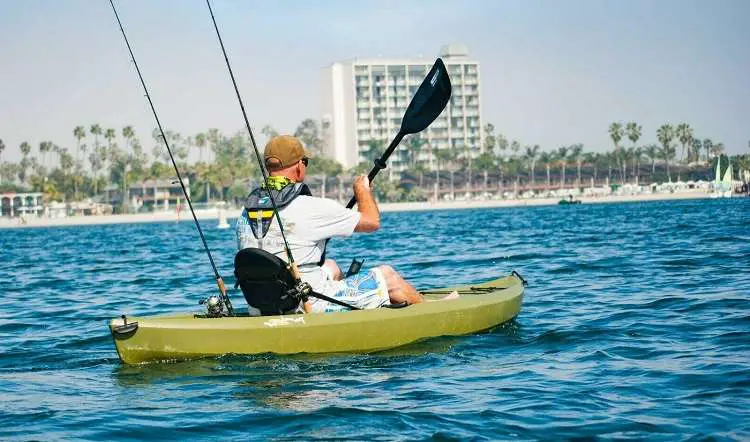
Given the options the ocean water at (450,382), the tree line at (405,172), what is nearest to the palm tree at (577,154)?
the tree line at (405,172)

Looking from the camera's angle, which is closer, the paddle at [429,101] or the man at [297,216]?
the man at [297,216]

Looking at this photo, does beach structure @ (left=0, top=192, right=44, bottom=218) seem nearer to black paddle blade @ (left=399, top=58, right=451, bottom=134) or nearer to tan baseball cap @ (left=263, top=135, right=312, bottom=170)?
black paddle blade @ (left=399, top=58, right=451, bottom=134)

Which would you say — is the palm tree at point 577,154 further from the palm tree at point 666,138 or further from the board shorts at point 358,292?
the board shorts at point 358,292

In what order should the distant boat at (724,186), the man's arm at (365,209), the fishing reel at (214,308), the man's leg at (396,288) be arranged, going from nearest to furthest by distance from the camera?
the man's arm at (365,209) → the fishing reel at (214,308) → the man's leg at (396,288) → the distant boat at (724,186)

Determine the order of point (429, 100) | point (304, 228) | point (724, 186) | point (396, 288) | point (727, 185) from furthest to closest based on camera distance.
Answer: point (724, 186) → point (727, 185) → point (429, 100) → point (396, 288) → point (304, 228)

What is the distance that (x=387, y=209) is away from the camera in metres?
151

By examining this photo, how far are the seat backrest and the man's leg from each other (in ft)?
2.86

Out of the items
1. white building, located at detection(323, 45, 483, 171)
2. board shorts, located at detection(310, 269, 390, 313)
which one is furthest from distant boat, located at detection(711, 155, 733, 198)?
board shorts, located at detection(310, 269, 390, 313)

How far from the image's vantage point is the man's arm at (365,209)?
798 cm

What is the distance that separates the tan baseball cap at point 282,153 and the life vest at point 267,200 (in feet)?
0.36

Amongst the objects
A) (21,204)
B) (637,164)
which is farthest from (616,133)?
(21,204)

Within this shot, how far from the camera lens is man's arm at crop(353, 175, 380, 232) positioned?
798 centimetres

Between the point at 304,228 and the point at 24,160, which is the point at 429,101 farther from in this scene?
the point at 24,160

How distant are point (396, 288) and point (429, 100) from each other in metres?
2.56
